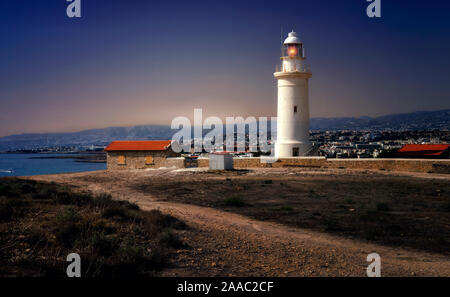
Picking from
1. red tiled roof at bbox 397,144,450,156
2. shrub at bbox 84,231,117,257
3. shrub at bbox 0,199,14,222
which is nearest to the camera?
shrub at bbox 84,231,117,257

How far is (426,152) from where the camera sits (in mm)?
25891

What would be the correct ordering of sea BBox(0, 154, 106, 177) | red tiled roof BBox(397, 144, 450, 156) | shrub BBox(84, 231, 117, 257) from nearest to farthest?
shrub BBox(84, 231, 117, 257) < red tiled roof BBox(397, 144, 450, 156) < sea BBox(0, 154, 106, 177)

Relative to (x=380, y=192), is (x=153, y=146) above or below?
above

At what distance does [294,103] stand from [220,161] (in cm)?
752

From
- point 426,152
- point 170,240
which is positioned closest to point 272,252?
point 170,240

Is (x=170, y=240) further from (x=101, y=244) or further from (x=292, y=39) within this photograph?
(x=292, y=39)

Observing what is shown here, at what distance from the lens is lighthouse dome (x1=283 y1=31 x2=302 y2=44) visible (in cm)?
2669

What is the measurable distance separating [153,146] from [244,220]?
17.0m

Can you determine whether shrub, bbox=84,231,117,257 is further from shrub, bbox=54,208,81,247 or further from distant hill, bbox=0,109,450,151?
distant hill, bbox=0,109,450,151

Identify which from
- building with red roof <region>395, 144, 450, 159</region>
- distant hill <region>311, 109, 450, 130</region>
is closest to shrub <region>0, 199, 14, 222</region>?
building with red roof <region>395, 144, 450, 159</region>

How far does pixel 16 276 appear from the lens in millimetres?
4867

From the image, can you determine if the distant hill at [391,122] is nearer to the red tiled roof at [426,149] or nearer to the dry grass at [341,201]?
the red tiled roof at [426,149]
